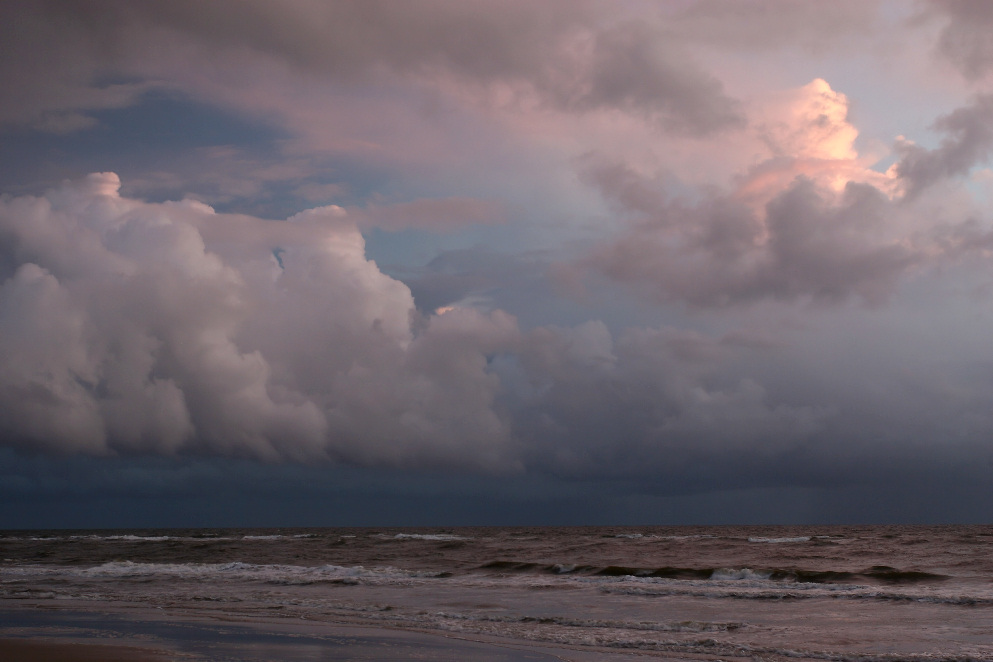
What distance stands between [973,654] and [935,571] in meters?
16.6

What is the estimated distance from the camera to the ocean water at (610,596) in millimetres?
13219

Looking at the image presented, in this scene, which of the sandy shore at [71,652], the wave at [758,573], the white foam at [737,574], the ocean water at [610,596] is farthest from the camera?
the white foam at [737,574]

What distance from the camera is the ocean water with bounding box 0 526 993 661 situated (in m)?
13.2

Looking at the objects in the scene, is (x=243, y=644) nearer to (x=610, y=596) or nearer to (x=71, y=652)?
(x=71, y=652)

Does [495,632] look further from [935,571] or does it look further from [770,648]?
[935,571]

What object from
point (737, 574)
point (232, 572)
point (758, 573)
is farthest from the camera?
point (232, 572)

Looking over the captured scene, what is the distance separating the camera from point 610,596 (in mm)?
20469

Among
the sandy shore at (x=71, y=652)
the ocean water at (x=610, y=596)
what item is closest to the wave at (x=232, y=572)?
the ocean water at (x=610, y=596)

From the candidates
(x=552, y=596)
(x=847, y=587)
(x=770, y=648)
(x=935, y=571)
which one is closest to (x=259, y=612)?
(x=552, y=596)

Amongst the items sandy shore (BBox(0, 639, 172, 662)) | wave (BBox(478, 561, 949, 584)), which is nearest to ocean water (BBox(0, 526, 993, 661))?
wave (BBox(478, 561, 949, 584))

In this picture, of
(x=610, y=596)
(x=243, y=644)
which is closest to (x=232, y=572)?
(x=610, y=596)

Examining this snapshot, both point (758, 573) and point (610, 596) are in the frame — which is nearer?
point (610, 596)

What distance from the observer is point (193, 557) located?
37.7 metres

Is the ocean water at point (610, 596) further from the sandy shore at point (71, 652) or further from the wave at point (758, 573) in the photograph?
the sandy shore at point (71, 652)
